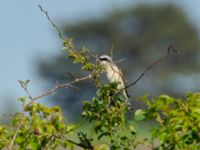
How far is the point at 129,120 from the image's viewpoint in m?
3.28

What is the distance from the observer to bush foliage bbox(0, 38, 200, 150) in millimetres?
2963

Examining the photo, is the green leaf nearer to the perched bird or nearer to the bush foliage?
the bush foliage

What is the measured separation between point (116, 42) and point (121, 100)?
40.2 m

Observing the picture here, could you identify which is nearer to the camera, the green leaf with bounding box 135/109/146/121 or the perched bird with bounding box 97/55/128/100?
the green leaf with bounding box 135/109/146/121

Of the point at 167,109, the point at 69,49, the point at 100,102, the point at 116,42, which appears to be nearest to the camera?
the point at 167,109

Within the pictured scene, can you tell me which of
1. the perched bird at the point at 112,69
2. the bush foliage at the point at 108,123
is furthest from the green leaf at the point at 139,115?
the perched bird at the point at 112,69

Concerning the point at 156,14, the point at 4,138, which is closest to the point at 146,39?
the point at 156,14

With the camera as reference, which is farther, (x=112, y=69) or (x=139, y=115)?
(x=112, y=69)

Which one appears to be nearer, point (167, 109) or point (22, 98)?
point (167, 109)

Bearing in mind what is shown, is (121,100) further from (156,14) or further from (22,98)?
(156,14)

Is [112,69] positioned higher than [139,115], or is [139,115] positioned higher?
[112,69]

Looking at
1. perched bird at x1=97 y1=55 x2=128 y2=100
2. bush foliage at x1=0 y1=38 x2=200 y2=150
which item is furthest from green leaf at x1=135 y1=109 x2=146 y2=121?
perched bird at x1=97 y1=55 x2=128 y2=100

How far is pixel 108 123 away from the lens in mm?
3287

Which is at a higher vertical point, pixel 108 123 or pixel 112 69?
pixel 112 69
